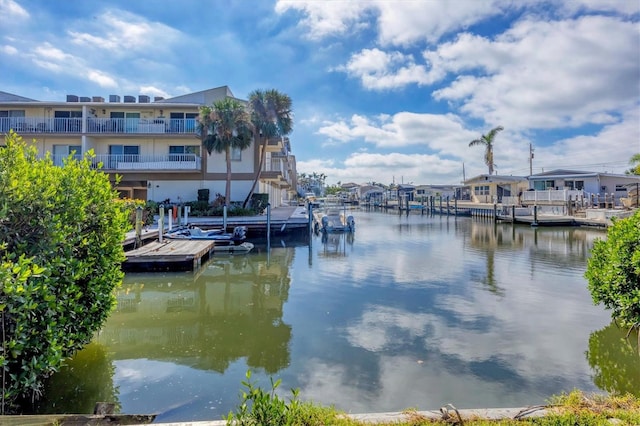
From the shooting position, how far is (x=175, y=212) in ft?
88.0

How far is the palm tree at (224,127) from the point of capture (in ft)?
87.6

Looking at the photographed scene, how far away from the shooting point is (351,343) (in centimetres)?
714

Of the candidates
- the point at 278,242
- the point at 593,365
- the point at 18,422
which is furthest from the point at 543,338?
the point at 278,242

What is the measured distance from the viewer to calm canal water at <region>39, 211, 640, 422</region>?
5176mm

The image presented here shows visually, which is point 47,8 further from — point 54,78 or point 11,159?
point 54,78

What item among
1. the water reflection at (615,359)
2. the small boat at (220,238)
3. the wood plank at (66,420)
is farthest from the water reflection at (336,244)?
the wood plank at (66,420)

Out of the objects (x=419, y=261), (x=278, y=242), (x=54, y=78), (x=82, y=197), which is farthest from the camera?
(x=278, y=242)

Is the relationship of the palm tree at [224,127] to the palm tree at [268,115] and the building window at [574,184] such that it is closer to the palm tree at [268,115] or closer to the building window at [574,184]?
the palm tree at [268,115]

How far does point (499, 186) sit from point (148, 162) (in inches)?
1848

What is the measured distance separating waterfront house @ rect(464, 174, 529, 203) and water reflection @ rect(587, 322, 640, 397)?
47340mm

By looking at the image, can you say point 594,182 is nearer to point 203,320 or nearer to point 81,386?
point 203,320

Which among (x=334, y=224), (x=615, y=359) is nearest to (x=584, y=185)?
(x=334, y=224)

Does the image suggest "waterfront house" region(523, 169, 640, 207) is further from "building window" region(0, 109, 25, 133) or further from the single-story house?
"building window" region(0, 109, 25, 133)

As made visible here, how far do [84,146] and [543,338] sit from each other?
1244 inches
